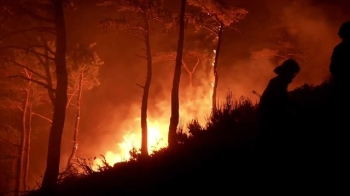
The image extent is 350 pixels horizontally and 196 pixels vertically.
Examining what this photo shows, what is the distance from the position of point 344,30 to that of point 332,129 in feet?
6.40

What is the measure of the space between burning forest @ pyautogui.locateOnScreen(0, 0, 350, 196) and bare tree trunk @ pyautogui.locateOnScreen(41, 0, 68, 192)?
0.10 ft

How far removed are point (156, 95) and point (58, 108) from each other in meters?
31.7

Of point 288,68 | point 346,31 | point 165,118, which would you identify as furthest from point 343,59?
point 165,118

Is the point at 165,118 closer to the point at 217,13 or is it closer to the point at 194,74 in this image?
the point at 194,74

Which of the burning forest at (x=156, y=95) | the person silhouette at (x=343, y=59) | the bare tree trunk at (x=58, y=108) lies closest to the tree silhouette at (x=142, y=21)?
the burning forest at (x=156, y=95)

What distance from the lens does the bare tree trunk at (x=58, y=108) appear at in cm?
1031

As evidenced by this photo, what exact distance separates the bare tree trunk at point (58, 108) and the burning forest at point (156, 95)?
0.03 meters

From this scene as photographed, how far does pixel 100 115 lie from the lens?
4384cm

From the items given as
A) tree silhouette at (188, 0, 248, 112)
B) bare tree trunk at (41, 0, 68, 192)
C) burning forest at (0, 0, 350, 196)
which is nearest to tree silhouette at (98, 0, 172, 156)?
burning forest at (0, 0, 350, 196)

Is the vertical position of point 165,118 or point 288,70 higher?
point 165,118

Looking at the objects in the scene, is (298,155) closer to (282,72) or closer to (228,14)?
(282,72)

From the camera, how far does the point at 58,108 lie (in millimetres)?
10562

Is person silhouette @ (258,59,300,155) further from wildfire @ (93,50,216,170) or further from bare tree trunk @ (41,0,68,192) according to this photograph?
wildfire @ (93,50,216,170)

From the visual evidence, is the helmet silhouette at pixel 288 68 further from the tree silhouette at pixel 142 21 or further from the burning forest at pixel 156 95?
the tree silhouette at pixel 142 21
